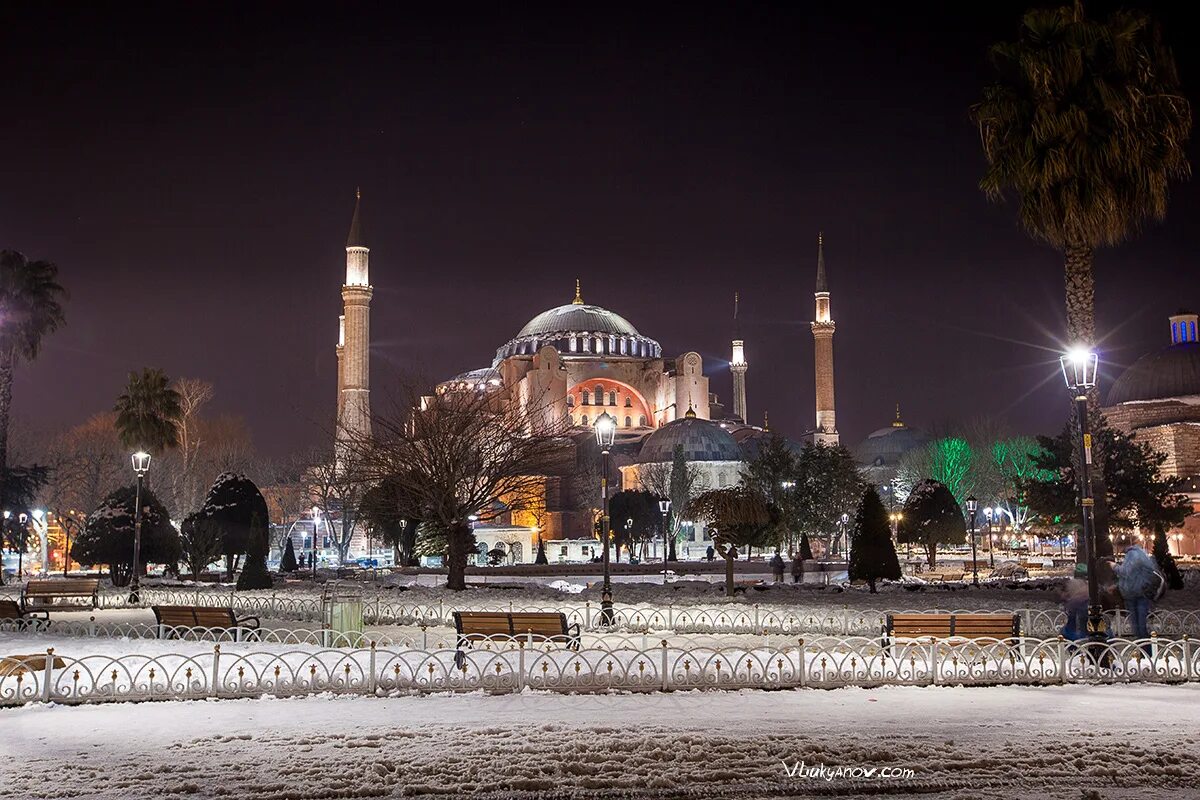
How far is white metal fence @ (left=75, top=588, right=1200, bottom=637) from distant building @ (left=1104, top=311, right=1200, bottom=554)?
124 feet

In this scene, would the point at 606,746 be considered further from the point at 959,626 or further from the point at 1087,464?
the point at 1087,464

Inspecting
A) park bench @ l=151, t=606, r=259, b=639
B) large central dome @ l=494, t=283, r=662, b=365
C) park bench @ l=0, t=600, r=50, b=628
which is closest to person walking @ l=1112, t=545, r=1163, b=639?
park bench @ l=151, t=606, r=259, b=639

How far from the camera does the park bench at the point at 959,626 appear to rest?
11.6m

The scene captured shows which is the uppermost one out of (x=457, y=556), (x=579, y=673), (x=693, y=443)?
(x=693, y=443)

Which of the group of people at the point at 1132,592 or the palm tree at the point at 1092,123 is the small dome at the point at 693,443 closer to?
the palm tree at the point at 1092,123

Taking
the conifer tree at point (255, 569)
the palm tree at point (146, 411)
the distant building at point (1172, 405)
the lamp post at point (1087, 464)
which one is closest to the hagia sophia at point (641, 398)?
the distant building at point (1172, 405)

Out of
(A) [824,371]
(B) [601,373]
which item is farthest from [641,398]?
(A) [824,371]

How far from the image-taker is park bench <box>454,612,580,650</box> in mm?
12289

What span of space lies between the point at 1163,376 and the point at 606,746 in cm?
5156

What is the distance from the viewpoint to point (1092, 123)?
15.4m

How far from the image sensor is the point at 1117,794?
621 cm

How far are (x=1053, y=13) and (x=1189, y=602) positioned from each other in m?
8.75

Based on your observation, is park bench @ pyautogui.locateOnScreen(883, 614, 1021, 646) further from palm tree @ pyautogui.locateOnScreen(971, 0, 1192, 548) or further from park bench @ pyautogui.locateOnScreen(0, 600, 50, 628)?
park bench @ pyautogui.locateOnScreen(0, 600, 50, 628)

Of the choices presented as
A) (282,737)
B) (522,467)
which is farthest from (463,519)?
(282,737)
